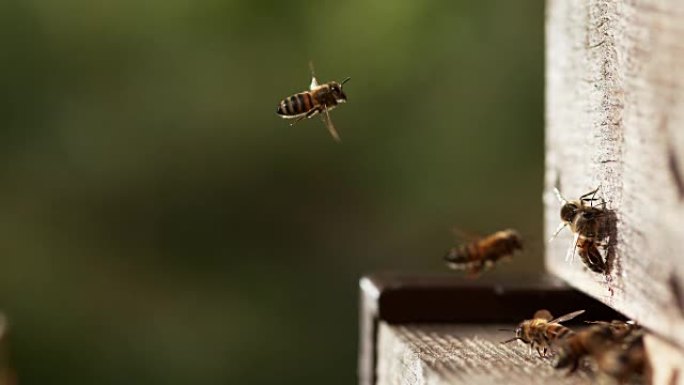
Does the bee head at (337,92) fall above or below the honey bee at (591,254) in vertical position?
above

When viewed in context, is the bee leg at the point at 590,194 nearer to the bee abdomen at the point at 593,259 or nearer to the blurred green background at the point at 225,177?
the bee abdomen at the point at 593,259

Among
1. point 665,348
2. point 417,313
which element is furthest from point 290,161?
point 665,348

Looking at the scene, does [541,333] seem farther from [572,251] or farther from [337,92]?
[337,92]

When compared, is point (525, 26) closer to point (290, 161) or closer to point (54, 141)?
point (290, 161)

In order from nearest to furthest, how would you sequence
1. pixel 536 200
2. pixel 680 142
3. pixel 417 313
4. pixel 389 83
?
1. pixel 680 142
2. pixel 417 313
3. pixel 389 83
4. pixel 536 200

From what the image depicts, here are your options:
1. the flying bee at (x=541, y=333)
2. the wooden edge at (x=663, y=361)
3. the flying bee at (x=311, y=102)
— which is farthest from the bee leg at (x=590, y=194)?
the flying bee at (x=311, y=102)

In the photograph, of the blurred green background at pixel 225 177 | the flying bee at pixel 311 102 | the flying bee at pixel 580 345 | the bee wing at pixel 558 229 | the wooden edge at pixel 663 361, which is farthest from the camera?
the blurred green background at pixel 225 177
